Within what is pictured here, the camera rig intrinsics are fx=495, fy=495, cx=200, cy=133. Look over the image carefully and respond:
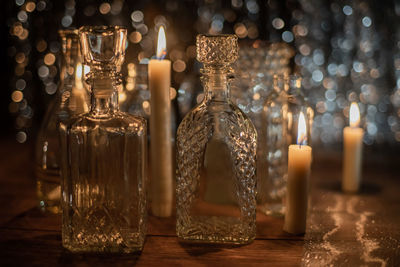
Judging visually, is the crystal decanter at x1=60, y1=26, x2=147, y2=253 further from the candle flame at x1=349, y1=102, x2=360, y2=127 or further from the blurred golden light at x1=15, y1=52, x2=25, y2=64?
the blurred golden light at x1=15, y1=52, x2=25, y2=64

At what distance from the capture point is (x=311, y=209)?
3.34ft

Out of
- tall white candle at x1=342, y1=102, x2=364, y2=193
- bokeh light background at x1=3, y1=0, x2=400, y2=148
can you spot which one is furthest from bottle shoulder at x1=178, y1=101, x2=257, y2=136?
bokeh light background at x1=3, y1=0, x2=400, y2=148

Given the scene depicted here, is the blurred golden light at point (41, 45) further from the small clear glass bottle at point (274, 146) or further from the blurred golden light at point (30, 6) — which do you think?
the small clear glass bottle at point (274, 146)

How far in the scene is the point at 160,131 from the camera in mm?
930

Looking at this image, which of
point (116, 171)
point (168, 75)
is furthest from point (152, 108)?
point (116, 171)

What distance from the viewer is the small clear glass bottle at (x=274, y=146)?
1028 millimetres

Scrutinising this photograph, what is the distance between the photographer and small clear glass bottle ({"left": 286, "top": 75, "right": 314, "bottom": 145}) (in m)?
0.99

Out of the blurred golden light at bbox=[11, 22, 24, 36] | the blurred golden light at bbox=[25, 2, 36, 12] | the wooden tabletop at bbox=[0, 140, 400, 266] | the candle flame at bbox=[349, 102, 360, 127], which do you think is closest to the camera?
the wooden tabletop at bbox=[0, 140, 400, 266]

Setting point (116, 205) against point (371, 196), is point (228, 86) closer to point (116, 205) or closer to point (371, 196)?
point (116, 205)

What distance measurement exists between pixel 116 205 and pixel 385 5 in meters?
1.17

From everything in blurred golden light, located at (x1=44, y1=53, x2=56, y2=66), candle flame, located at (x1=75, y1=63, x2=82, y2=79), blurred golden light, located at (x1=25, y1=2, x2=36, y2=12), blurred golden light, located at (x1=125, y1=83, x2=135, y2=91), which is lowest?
blurred golden light, located at (x1=125, y1=83, x2=135, y2=91)

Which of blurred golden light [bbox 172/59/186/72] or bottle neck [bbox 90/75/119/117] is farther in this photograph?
blurred golden light [bbox 172/59/186/72]

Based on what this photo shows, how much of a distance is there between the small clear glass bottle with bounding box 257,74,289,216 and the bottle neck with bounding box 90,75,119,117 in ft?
1.21

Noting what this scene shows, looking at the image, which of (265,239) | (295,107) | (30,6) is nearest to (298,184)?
(265,239)
